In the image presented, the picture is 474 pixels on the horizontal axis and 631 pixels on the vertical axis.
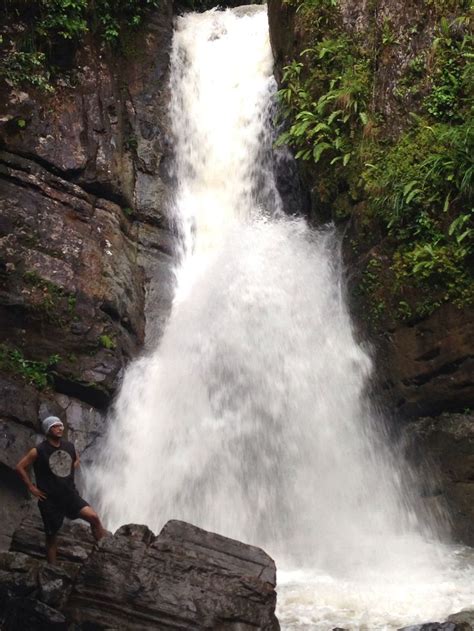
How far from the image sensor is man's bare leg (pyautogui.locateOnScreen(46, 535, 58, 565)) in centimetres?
708

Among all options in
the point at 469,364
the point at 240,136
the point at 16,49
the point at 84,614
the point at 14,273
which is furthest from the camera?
the point at 240,136

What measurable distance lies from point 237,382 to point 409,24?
698 cm

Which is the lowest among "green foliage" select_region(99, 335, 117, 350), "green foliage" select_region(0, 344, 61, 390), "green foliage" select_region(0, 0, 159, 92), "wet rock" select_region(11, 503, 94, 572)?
"wet rock" select_region(11, 503, 94, 572)

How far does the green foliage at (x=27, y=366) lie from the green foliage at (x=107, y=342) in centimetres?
86

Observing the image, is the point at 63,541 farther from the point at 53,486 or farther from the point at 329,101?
the point at 329,101

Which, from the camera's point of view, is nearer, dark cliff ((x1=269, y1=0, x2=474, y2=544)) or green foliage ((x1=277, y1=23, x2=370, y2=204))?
dark cliff ((x1=269, y1=0, x2=474, y2=544))

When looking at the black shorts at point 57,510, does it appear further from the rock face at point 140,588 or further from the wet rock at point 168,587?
the wet rock at point 168,587

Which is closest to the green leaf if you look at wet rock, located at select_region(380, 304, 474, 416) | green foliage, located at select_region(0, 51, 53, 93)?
wet rock, located at select_region(380, 304, 474, 416)

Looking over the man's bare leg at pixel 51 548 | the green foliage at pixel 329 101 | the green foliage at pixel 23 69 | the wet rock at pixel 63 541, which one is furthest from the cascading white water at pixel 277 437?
the green foliage at pixel 23 69

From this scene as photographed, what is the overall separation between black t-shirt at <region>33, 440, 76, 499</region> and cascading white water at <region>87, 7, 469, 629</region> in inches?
114

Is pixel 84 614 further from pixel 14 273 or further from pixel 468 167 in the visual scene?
pixel 468 167

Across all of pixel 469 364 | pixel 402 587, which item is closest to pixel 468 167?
pixel 469 364

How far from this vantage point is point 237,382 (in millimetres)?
11438

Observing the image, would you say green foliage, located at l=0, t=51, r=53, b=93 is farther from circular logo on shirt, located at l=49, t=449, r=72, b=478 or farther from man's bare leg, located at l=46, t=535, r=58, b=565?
man's bare leg, located at l=46, t=535, r=58, b=565
